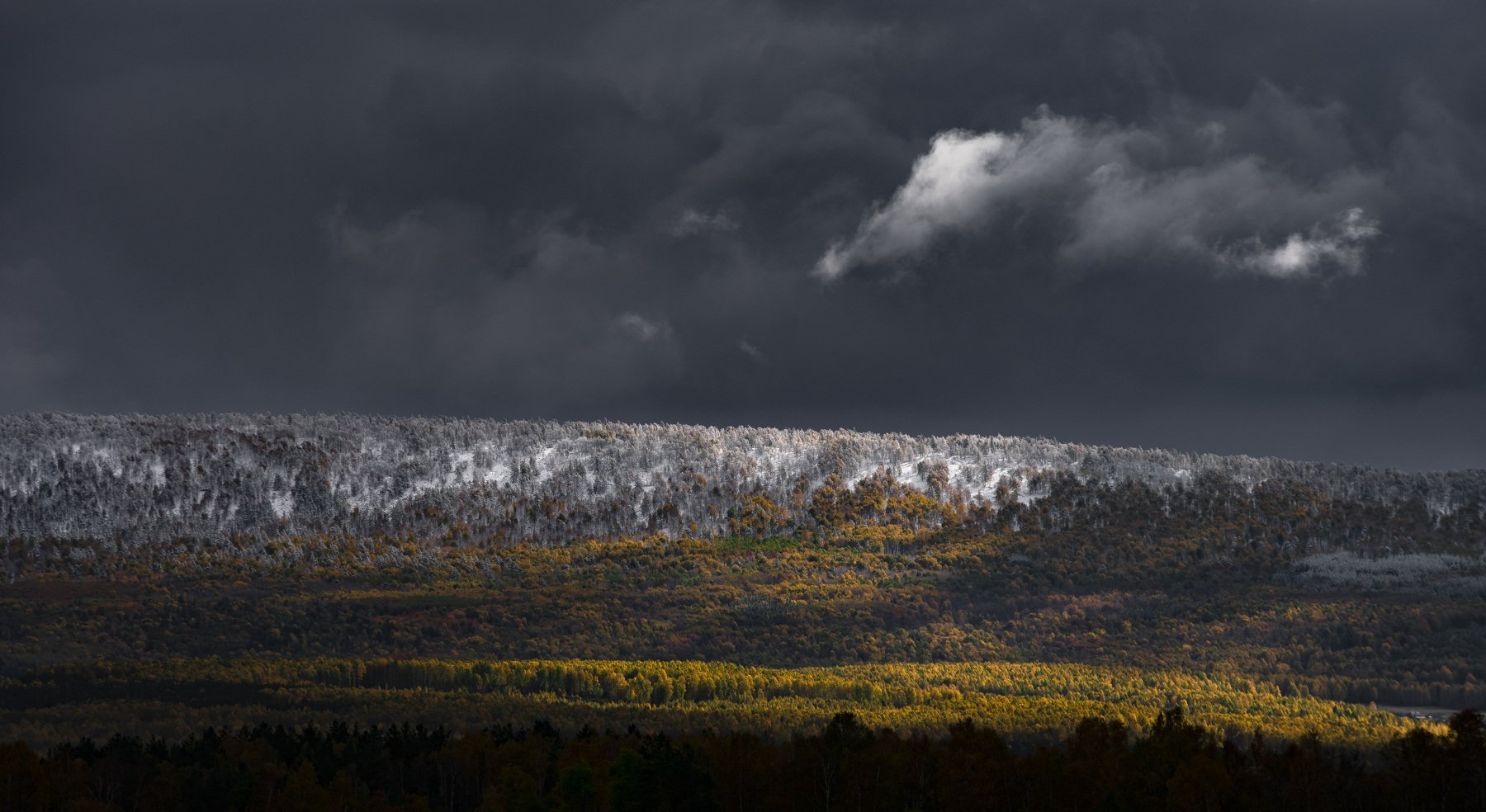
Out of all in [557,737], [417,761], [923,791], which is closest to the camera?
[923,791]

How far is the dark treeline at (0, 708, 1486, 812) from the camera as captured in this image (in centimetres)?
12131

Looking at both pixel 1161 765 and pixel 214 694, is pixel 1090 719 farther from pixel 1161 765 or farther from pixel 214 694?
pixel 214 694

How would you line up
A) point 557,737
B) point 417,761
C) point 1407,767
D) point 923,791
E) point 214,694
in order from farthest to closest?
point 214,694
point 557,737
point 417,761
point 923,791
point 1407,767

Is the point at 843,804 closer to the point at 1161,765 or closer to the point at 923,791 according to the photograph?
the point at 923,791

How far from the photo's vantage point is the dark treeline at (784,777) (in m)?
121

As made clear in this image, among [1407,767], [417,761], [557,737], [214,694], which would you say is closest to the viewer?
[1407,767]

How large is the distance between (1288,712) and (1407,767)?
8002cm

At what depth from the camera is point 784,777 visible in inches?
5212

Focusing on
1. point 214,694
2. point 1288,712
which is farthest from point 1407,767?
point 214,694

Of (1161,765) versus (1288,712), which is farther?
(1288,712)

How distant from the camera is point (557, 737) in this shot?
163 metres

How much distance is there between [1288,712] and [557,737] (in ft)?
339

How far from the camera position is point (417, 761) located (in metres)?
148

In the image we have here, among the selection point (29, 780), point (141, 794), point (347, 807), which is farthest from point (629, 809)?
point (29, 780)
